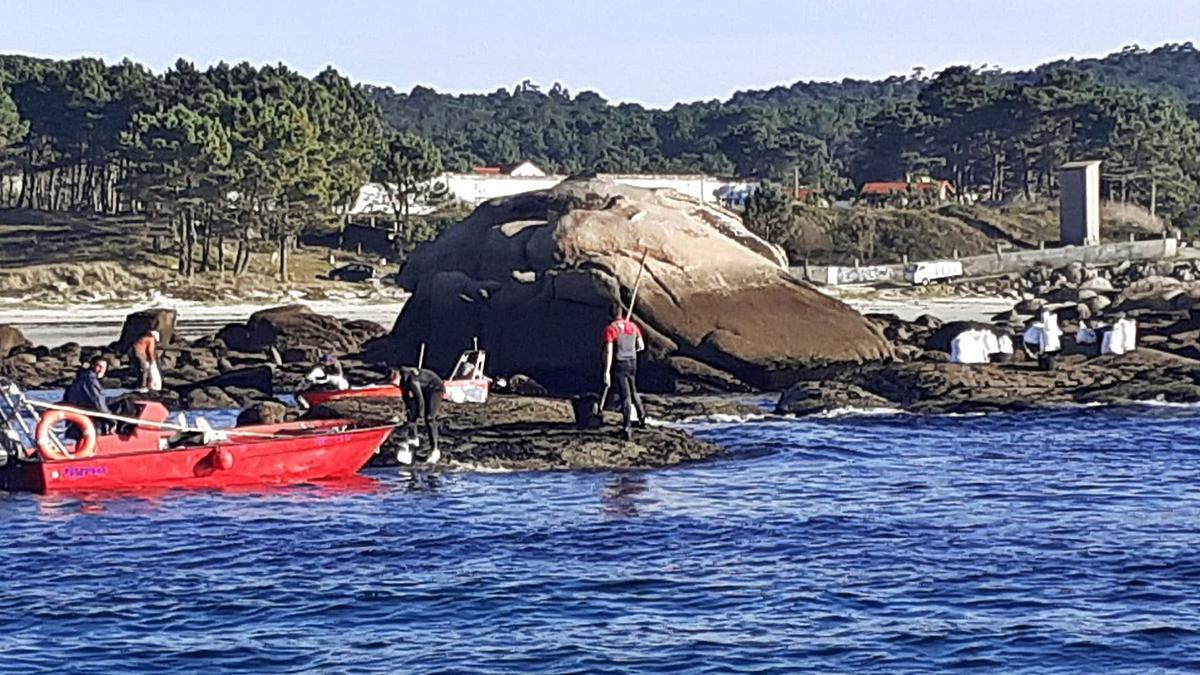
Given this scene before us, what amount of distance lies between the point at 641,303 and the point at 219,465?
12592 mm

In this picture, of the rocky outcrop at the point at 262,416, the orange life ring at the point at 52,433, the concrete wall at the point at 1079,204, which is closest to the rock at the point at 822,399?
the rocky outcrop at the point at 262,416

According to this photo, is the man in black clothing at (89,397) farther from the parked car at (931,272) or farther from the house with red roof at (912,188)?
the house with red roof at (912,188)

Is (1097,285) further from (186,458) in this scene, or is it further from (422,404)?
(186,458)

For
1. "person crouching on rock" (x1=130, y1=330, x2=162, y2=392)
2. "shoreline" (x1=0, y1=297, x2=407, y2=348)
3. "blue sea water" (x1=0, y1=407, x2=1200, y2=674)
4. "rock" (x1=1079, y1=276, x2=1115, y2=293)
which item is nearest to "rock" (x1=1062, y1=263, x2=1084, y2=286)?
"rock" (x1=1079, y1=276, x2=1115, y2=293)

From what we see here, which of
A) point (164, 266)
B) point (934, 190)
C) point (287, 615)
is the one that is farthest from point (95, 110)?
point (287, 615)

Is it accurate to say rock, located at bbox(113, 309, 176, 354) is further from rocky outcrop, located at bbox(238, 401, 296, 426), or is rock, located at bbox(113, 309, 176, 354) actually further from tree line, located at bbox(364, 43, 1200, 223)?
tree line, located at bbox(364, 43, 1200, 223)

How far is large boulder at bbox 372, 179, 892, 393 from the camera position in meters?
34.2

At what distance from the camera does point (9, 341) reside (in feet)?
145

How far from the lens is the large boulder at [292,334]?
145 feet

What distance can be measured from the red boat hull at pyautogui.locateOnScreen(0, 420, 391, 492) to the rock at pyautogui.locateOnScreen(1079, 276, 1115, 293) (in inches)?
1754

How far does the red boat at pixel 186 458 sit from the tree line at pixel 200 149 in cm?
4962

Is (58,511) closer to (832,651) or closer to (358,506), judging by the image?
(358,506)

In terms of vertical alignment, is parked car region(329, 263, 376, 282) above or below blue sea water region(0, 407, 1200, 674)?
above

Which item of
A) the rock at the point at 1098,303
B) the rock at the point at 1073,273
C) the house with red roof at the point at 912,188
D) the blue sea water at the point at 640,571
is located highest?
the house with red roof at the point at 912,188
